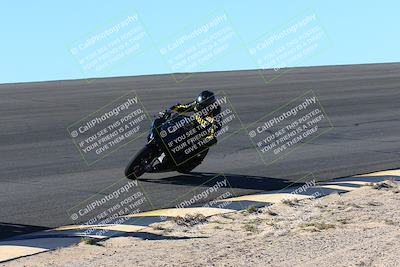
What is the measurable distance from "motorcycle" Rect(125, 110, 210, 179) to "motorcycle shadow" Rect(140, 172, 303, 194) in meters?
0.20

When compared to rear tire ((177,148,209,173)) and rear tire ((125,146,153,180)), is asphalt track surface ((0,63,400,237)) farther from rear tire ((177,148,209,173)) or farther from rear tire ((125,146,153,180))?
rear tire ((125,146,153,180))

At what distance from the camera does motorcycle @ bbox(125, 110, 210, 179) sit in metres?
11.6

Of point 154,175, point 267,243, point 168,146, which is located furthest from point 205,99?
point 267,243

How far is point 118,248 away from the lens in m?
7.68

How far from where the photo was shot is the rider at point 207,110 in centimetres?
1149

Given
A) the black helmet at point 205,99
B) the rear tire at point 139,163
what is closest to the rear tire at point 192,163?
the rear tire at point 139,163

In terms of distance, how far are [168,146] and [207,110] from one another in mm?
848

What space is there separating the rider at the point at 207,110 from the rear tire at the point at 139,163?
0.88 metres

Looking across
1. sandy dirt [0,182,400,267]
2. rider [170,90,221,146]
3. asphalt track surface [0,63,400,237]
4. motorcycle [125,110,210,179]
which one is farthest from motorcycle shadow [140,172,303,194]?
sandy dirt [0,182,400,267]

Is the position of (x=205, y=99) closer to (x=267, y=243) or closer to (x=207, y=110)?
(x=207, y=110)

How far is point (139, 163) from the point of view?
1162 cm

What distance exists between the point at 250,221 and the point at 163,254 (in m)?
1.90

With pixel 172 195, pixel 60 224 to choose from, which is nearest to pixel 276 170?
pixel 172 195

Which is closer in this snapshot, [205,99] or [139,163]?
[205,99]
